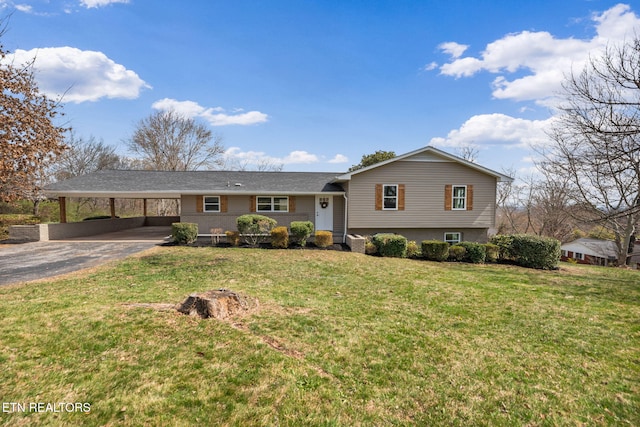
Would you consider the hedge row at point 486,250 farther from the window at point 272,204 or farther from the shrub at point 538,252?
the window at point 272,204

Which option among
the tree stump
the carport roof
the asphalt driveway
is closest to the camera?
the tree stump

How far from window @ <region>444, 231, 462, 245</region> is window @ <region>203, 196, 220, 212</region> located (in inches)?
476

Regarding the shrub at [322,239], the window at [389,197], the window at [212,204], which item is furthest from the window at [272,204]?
the window at [389,197]

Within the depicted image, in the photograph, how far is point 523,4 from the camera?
10.2 m

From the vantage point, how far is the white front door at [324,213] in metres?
16.4

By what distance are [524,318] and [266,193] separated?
39.1 feet

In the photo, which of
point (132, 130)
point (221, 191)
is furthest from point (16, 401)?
point (132, 130)

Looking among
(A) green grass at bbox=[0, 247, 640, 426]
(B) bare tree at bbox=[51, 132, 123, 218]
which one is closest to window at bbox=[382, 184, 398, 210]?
(A) green grass at bbox=[0, 247, 640, 426]

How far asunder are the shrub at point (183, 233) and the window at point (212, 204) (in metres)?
2.22

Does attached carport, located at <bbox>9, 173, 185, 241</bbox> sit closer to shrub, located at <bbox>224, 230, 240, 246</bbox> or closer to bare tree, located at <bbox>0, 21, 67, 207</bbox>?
bare tree, located at <bbox>0, 21, 67, 207</bbox>

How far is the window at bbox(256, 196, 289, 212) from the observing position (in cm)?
1598

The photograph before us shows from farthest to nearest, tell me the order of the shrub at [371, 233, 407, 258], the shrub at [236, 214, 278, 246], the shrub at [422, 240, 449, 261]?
1. the shrub at [236, 214, 278, 246]
2. the shrub at [371, 233, 407, 258]
3. the shrub at [422, 240, 449, 261]

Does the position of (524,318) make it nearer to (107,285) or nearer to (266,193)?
(107,285)

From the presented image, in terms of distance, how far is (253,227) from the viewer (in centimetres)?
1351
